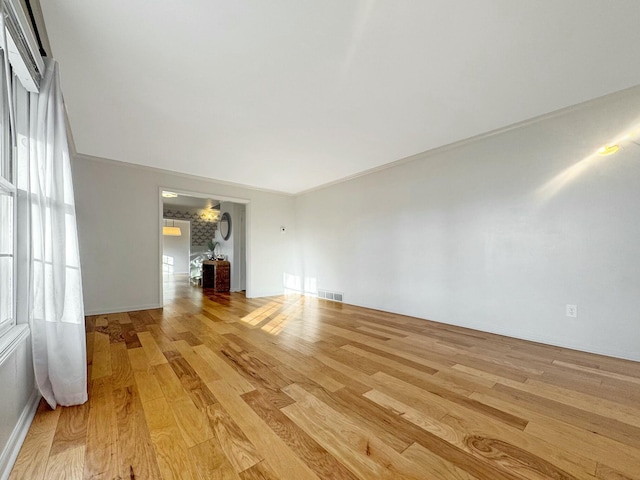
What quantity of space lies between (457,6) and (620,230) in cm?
251

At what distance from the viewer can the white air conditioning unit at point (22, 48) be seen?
1201 millimetres

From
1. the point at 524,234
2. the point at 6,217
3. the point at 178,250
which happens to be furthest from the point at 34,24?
the point at 178,250

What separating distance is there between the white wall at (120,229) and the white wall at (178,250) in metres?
6.16

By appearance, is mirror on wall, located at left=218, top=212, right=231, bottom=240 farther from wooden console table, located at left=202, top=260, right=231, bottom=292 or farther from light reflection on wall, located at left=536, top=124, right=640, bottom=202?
light reflection on wall, located at left=536, top=124, right=640, bottom=202

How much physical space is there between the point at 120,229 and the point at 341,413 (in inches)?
172

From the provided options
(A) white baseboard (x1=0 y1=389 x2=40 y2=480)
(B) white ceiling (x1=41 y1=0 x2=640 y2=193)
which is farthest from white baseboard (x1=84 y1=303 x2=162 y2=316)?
(A) white baseboard (x1=0 y1=389 x2=40 y2=480)

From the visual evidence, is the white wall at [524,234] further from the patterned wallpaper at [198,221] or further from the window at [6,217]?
the patterned wallpaper at [198,221]

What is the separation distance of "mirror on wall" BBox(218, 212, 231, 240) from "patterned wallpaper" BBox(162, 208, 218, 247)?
205cm

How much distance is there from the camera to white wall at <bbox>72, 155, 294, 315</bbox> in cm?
382

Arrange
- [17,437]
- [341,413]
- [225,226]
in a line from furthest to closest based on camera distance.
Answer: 1. [225,226]
2. [341,413]
3. [17,437]

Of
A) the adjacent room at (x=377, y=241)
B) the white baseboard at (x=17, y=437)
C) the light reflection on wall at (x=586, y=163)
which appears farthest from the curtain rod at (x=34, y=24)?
the light reflection on wall at (x=586, y=163)

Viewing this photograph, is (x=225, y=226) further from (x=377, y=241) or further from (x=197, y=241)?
(x=377, y=241)

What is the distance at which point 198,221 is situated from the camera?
10.0 meters

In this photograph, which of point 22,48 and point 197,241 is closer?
point 22,48
